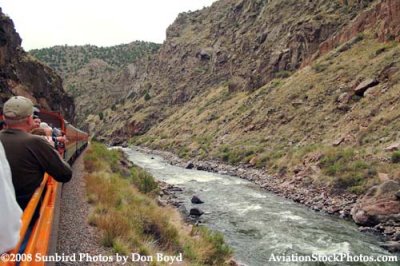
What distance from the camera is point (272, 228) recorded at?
17.6m

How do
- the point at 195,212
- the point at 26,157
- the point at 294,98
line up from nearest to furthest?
the point at 26,157, the point at 195,212, the point at 294,98

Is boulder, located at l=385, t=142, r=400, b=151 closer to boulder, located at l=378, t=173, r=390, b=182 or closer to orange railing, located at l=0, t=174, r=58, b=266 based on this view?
boulder, located at l=378, t=173, r=390, b=182

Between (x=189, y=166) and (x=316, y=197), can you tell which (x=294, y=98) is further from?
(x=316, y=197)

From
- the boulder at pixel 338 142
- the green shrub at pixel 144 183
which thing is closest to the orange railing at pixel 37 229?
Result: the green shrub at pixel 144 183

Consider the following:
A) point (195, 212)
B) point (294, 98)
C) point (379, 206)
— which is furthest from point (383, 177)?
point (294, 98)

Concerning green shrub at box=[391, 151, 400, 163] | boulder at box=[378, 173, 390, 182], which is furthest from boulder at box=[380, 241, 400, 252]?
green shrub at box=[391, 151, 400, 163]

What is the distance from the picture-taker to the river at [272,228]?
14352 millimetres

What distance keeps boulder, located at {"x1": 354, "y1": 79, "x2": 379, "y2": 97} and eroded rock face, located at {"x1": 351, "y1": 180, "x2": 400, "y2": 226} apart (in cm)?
1720

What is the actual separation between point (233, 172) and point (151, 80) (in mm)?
83796

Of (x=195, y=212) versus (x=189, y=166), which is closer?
(x=195, y=212)

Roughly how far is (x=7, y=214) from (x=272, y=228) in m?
16.7

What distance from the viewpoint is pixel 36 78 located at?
44.0 m

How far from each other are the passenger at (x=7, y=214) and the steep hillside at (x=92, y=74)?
125923 millimetres

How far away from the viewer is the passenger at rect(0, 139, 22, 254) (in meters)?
1.85
